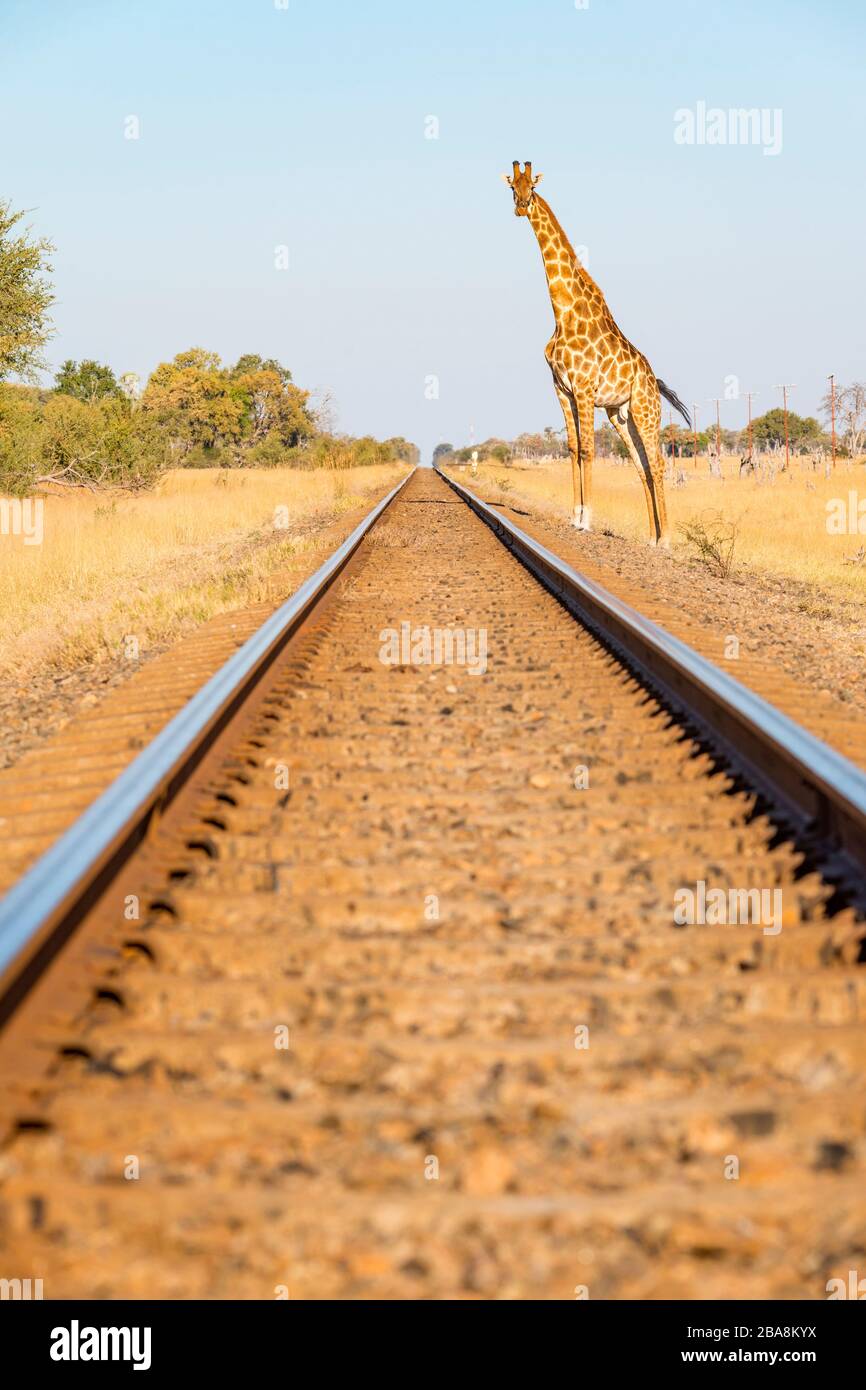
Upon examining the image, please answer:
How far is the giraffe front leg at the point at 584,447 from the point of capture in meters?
15.6

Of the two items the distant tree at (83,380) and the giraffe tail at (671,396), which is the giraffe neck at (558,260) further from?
the distant tree at (83,380)

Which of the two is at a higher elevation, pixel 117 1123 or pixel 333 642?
pixel 333 642

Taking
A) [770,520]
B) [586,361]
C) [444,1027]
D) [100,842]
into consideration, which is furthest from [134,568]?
[770,520]

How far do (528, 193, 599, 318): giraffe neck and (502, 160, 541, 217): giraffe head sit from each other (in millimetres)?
135

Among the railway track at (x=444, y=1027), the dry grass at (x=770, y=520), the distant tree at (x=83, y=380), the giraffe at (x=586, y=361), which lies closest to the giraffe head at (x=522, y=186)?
the giraffe at (x=586, y=361)

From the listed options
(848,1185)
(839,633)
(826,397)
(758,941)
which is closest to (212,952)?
(758,941)

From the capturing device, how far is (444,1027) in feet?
9.64

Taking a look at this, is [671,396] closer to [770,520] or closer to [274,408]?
[770,520]

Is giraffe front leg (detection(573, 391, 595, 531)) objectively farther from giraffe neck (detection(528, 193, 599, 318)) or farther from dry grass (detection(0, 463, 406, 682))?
dry grass (detection(0, 463, 406, 682))

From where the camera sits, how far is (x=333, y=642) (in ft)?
27.0

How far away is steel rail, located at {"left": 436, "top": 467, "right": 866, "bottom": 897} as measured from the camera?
3959 millimetres
